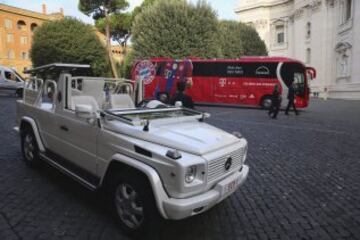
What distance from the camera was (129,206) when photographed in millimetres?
3717

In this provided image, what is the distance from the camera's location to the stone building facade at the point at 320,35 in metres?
37.8

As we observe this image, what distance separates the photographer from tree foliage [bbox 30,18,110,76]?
3325cm

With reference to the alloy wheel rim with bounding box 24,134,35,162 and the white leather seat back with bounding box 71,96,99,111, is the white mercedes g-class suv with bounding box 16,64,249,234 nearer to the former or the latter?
the white leather seat back with bounding box 71,96,99,111

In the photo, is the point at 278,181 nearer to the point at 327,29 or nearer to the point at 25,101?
the point at 25,101

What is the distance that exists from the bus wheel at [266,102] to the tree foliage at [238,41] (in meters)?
18.8

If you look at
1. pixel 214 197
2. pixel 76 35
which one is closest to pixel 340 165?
pixel 214 197

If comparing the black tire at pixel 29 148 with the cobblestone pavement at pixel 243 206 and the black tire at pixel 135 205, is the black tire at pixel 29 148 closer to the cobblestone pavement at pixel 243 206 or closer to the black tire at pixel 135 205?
the cobblestone pavement at pixel 243 206

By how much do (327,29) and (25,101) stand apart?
1809 inches

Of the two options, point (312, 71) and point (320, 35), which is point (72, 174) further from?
point (320, 35)

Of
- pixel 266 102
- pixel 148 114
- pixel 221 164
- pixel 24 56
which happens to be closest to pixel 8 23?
pixel 24 56

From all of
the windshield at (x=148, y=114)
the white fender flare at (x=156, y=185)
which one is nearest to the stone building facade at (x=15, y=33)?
the windshield at (x=148, y=114)

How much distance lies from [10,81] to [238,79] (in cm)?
1638

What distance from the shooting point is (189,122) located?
15.6ft

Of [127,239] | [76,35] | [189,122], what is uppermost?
[76,35]
